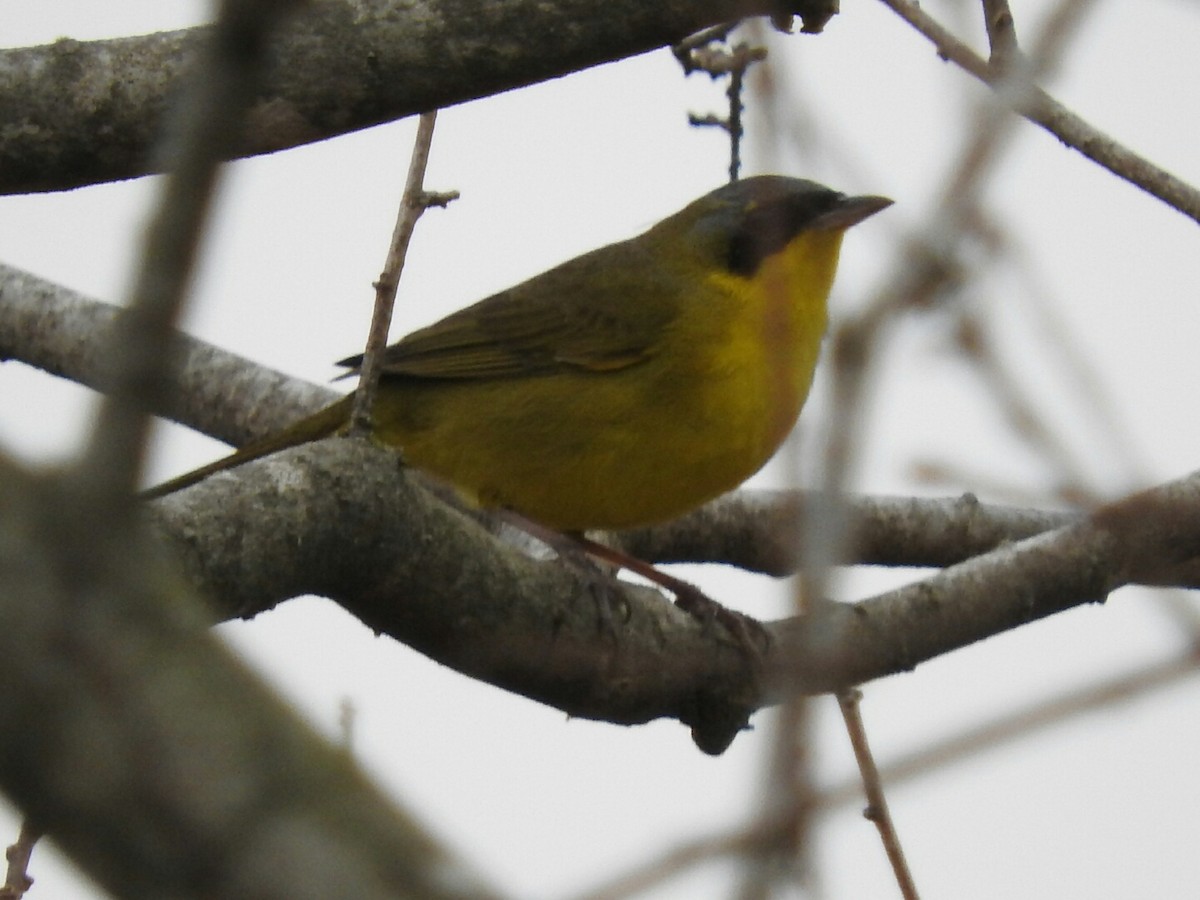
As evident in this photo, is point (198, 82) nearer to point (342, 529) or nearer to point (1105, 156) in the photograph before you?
point (342, 529)

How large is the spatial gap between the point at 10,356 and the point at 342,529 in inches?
152

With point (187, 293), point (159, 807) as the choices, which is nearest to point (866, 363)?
point (187, 293)

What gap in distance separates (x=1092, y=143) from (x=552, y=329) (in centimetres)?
276

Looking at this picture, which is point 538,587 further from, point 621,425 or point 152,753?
point 152,753

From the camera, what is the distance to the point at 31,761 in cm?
113

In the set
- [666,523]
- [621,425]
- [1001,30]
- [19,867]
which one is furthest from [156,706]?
[666,523]

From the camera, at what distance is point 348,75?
4.24 m

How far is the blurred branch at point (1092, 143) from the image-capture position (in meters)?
2.93

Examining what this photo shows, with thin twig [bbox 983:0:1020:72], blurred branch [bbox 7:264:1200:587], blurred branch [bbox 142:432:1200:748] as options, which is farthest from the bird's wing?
thin twig [bbox 983:0:1020:72]

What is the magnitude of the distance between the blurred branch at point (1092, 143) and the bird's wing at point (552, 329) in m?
2.30

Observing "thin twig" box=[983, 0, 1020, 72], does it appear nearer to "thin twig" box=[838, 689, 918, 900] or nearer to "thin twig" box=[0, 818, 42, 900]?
"thin twig" box=[838, 689, 918, 900]

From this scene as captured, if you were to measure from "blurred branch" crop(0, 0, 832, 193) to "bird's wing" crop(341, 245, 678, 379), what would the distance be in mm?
1379

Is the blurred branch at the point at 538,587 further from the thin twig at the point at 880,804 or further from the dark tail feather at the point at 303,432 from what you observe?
the dark tail feather at the point at 303,432

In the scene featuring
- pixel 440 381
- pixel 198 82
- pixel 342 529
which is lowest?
pixel 198 82
